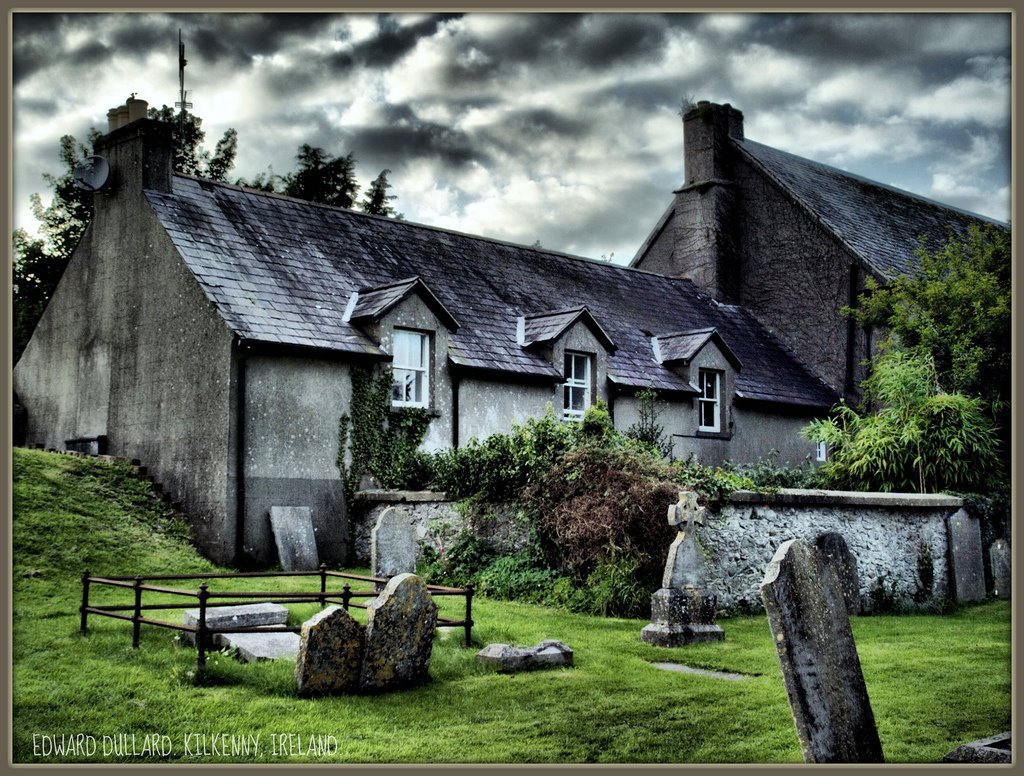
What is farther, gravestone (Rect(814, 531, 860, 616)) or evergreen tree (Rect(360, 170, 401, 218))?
evergreen tree (Rect(360, 170, 401, 218))

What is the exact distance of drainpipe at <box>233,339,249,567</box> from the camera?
1794 centimetres

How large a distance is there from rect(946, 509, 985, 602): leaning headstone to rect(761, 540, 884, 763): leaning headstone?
511 inches

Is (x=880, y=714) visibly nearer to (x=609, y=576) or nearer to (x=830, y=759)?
(x=830, y=759)

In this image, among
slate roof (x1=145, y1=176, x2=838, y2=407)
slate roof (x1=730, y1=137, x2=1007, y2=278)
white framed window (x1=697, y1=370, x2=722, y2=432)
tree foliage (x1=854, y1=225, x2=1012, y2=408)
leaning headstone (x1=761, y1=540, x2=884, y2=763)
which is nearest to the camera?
leaning headstone (x1=761, y1=540, x2=884, y2=763)

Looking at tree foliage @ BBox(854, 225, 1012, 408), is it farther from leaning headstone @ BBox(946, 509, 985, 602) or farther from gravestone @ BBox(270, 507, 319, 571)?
gravestone @ BBox(270, 507, 319, 571)

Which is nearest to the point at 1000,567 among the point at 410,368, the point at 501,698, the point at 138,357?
the point at 410,368

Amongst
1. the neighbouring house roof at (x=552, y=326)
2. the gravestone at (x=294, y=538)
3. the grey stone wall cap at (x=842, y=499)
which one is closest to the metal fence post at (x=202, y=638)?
the gravestone at (x=294, y=538)

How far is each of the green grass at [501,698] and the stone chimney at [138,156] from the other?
9.42 metres

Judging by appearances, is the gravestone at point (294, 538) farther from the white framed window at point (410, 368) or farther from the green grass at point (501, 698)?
the green grass at point (501, 698)

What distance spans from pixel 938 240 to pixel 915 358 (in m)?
13.3

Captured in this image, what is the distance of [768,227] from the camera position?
105 feet

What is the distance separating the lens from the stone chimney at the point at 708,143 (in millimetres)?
32781

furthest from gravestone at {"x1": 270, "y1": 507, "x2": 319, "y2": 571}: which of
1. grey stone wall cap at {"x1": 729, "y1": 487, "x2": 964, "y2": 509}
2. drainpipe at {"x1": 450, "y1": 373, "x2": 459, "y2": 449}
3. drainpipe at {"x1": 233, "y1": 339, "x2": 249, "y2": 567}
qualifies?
grey stone wall cap at {"x1": 729, "y1": 487, "x2": 964, "y2": 509}

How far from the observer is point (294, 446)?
61.7 feet
